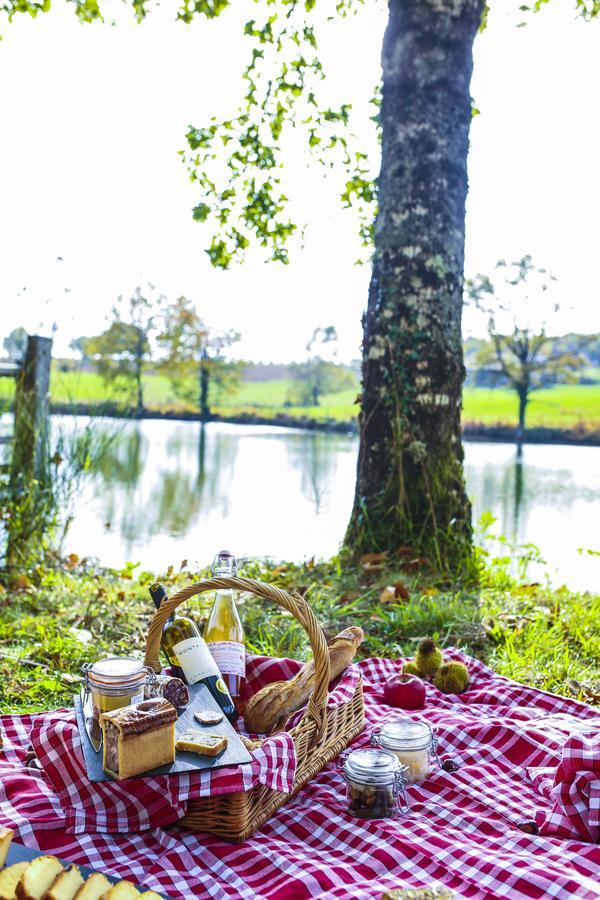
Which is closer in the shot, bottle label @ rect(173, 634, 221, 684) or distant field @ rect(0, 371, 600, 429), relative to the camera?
bottle label @ rect(173, 634, 221, 684)

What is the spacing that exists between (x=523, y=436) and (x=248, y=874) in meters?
29.4

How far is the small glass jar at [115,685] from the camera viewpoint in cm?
211

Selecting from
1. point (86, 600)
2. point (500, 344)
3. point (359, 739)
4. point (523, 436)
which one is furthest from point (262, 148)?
point (500, 344)

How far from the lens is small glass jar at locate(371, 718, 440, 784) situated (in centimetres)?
245

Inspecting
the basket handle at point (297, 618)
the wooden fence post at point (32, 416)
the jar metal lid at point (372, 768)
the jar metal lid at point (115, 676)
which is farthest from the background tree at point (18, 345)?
the jar metal lid at point (372, 768)

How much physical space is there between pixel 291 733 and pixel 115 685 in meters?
0.51

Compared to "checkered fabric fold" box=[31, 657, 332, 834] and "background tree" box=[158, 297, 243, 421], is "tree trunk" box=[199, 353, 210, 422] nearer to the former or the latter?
"background tree" box=[158, 297, 243, 421]

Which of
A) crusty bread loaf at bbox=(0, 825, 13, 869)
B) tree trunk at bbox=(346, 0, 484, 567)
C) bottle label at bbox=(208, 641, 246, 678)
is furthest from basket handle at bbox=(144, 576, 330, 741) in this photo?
tree trunk at bbox=(346, 0, 484, 567)

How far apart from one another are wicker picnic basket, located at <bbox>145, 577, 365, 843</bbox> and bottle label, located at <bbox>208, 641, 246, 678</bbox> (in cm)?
26

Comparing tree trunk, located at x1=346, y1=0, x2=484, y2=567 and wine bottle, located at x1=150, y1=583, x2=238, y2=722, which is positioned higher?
tree trunk, located at x1=346, y1=0, x2=484, y2=567

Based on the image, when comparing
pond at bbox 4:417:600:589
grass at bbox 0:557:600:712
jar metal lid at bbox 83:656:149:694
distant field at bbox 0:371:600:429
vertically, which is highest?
distant field at bbox 0:371:600:429

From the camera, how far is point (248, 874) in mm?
1979

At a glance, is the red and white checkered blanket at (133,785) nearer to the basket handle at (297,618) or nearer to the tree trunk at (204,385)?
the basket handle at (297,618)

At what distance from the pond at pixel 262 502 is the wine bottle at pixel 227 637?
11.0ft
